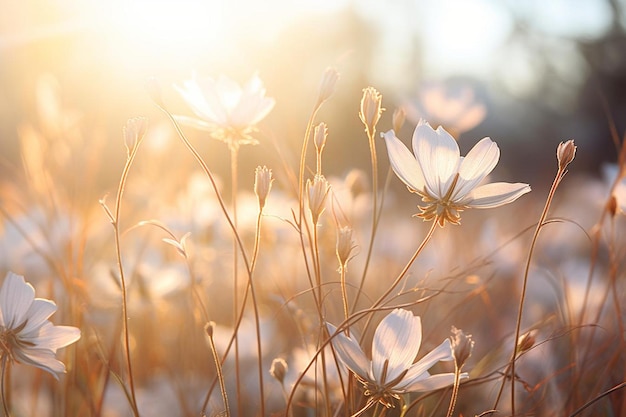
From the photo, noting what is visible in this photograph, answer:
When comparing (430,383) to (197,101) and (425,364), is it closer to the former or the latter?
(425,364)

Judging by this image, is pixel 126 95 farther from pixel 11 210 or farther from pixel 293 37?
pixel 11 210

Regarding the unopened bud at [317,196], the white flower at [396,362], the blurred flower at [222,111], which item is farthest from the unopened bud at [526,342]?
the blurred flower at [222,111]

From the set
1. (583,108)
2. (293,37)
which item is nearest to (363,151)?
(293,37)

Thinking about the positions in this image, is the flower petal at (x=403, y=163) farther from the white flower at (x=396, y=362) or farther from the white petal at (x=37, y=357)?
the white petal at (x=37, y=357)

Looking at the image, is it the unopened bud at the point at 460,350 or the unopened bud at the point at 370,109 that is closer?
the unopened bud at the point at 460,350

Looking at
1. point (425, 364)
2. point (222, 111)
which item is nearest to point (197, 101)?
point (222, 111)
